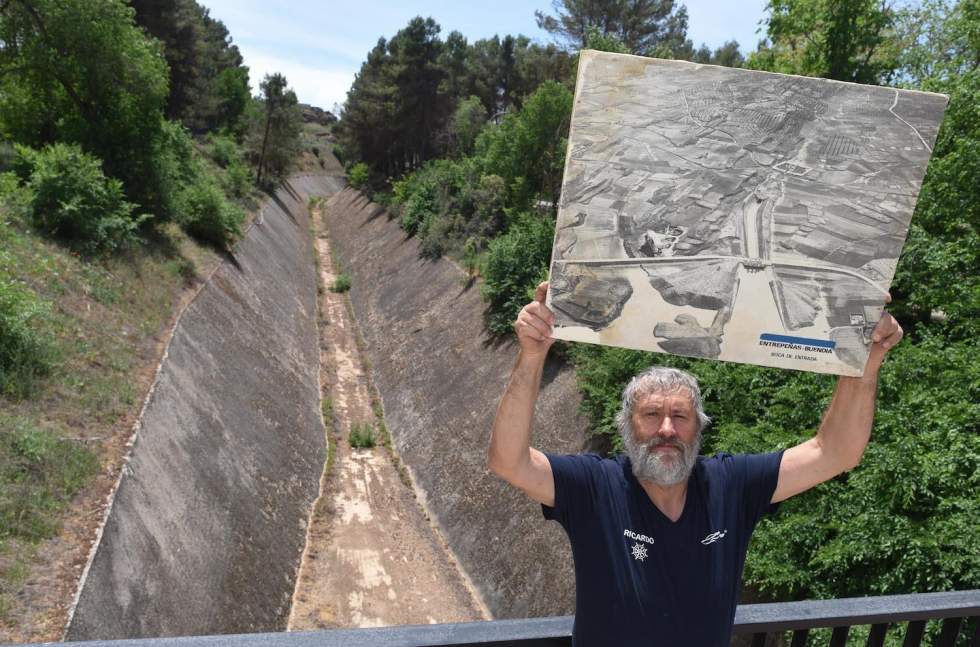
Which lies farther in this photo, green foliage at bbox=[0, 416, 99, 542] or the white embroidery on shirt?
green foliage at bbox=[0, 416, 99, 542]

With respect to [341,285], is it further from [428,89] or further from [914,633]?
[914,633]

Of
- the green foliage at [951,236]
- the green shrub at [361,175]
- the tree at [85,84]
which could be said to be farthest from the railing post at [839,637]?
the green shrub at [361,175]

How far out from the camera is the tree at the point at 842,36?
14.8 meters

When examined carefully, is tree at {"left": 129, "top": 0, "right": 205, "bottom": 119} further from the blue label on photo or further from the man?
the blue label on photo

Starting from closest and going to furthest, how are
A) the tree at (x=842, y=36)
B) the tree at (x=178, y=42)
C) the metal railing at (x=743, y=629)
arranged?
the metal railing at (x=743, y=629) < the tree at (x=842, y=36) < the tree at (x=178, y=42)

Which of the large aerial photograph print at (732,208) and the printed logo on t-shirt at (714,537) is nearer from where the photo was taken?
the printed logo on t-shirt at (714,537)

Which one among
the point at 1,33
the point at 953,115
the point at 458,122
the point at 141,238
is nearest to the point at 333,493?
the point at 141,238

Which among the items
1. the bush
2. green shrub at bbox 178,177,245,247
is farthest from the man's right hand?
green shrub at bbox 178,177,245,247

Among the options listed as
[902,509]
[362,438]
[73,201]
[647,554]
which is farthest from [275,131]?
[647,554]

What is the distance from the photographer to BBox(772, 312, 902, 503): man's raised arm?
2.67 metres

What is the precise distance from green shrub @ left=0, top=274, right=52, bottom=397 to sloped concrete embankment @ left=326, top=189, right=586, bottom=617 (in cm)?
780

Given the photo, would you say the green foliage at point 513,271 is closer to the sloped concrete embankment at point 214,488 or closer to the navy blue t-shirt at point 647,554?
the sloped concrete embankment at point 214,488

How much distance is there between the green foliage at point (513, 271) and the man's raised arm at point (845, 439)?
1455cm

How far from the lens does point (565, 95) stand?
77.8 ft
